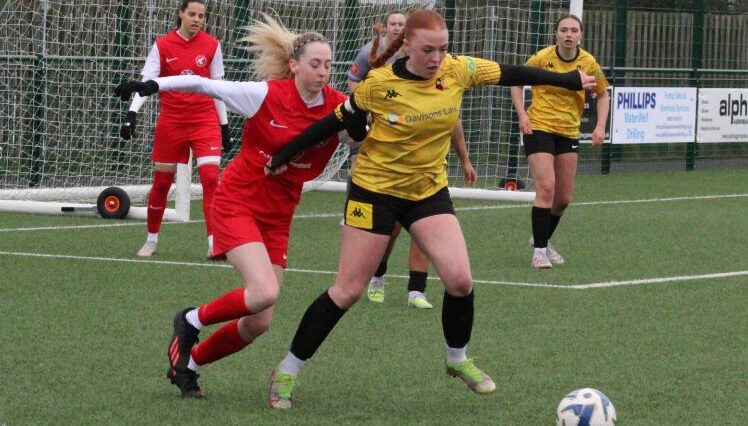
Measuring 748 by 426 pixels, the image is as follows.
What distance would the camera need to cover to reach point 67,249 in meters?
12.1

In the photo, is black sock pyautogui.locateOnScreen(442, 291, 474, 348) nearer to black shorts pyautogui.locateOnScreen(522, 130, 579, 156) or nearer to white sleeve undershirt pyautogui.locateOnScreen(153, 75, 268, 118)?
white sleeve undershirt pyautogui.locateOnScreen(153, 75, 268, 118)

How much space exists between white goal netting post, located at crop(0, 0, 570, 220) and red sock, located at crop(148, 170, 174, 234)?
4144mm

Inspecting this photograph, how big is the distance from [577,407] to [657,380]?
4.26 ft

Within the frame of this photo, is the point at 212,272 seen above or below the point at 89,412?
above

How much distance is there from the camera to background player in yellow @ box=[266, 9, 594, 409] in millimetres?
6449

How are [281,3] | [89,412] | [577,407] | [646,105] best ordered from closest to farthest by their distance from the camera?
1. [577,407]
2. [89,412]
3. [281,3]
4. [646,105]

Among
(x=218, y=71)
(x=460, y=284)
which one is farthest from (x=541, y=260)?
(x=460, y=284)

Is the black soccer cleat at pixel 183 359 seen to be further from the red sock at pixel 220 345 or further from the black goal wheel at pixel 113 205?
the black goal wheel at pixel 113 205

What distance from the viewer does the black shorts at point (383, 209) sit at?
655cm

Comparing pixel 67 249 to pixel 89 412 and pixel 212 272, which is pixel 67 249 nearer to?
pixel 212 272

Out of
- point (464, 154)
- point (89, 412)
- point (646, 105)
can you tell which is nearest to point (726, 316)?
point (464, 154)

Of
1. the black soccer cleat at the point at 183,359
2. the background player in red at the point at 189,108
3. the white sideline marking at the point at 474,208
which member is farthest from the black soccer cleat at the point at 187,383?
the white sideline marking at the point at 474,208

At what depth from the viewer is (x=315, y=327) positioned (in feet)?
21.4

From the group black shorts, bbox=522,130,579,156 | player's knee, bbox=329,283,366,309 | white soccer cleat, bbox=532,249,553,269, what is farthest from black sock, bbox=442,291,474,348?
black shorts, bbox=522,130,579,156
